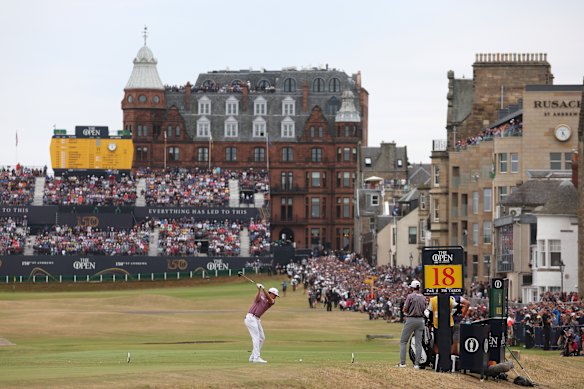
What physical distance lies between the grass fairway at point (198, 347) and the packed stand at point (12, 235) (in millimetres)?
11193

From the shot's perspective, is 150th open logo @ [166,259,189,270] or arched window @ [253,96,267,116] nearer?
→ 150th open logo @ [166,259,189,270]

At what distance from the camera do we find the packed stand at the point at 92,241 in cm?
13362

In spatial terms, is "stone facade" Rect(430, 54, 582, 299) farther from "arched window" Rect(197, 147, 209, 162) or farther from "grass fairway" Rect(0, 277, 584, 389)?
"arched window" Rect(197, 147, 209, 162)

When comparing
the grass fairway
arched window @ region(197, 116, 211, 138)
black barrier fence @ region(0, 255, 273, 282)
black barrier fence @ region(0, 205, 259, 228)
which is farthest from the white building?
arched window @ region(197, 116, 211, 138)

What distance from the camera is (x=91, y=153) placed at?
502 ft

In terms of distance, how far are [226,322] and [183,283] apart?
5224 centimetres

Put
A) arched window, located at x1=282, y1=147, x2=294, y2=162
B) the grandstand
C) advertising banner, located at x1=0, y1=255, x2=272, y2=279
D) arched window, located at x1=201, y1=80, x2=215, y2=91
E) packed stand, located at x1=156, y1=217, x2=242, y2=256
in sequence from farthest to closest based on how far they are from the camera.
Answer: arched window, located at x1=201, y1=80, x2=215, y2=91 < arched window, located at x1=282, y1=147, x2=294, y2=162 < packed stand, located at x1=156, y1=217, x2=242, y2=256 < the grandstand < advertising banner, located at x1=0, y1=255, x2=272, y2=279

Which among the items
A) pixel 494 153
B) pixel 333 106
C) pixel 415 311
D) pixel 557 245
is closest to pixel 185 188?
pixel 333 106

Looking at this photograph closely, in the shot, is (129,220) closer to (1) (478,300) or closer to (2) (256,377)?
(1) (478,300)

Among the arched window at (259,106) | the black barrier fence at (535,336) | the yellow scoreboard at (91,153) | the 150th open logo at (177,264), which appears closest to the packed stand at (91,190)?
the yellow scoreboard at (91,153)

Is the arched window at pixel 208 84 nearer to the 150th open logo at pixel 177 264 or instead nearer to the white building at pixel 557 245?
the 150th open logo at pixel 177 264

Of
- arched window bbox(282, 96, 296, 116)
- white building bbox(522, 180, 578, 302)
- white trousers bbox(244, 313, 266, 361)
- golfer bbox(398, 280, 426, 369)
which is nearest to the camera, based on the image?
golfer bbox(398, 280, 426, 369)

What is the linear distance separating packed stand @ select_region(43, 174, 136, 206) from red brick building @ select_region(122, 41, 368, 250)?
88.4 feet

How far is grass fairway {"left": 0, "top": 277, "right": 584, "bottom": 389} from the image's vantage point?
103 ft
